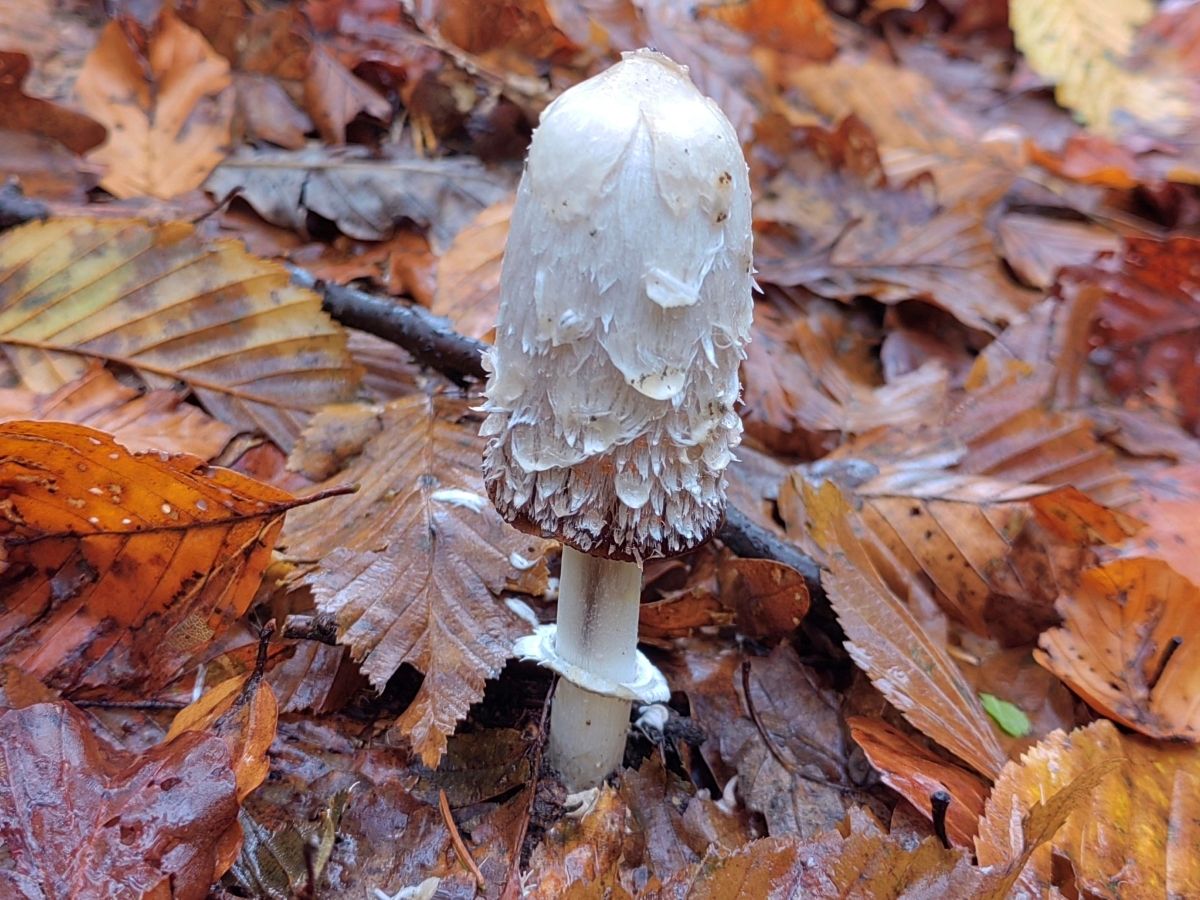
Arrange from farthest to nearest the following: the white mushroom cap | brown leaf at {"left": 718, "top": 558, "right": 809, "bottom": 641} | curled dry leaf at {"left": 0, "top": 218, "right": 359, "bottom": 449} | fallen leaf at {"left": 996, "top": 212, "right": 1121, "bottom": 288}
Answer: fallen leaf at {"left": 996, "top": 212, "right": 1121, "bottom": 288} < curled dry leaf at {"left": 0, "top": 218, "right": 359, "bottom": 449} < brown leaf at {"left": 718, "top": 558, "right": 809, "bottom": 641} < the white mushroom cap

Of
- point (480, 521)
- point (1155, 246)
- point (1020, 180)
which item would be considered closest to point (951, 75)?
point (1020, 180)

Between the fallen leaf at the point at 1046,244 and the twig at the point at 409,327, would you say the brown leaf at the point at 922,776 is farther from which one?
the fallen leaf at the point at 1046,244

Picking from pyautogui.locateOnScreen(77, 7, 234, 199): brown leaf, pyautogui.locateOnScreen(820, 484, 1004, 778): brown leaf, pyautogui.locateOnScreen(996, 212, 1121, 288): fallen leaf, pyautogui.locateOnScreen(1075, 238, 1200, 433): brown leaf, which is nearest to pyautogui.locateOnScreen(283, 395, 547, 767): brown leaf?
pyautogui.locateOnScreen(820, 484, 1004, 778): brown leaf

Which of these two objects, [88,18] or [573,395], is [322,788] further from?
[88,18]

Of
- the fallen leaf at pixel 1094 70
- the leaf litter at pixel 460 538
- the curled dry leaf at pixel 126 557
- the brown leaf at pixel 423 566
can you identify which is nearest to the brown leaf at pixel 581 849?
the leaf litter at pixel 460 538

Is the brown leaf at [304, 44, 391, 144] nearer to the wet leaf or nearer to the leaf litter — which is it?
the leaf litter

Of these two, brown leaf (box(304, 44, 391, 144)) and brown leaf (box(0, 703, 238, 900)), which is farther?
brown leaf (box(304, 44, 391, 144))
